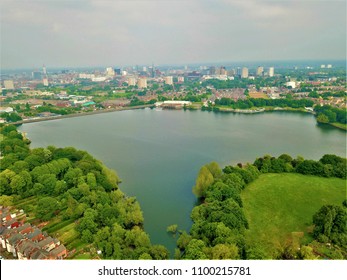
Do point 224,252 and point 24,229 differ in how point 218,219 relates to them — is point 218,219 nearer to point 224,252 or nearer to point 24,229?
point 224,252

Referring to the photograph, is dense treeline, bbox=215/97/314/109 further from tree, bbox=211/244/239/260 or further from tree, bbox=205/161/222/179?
tree, bbox=211/244/239/260

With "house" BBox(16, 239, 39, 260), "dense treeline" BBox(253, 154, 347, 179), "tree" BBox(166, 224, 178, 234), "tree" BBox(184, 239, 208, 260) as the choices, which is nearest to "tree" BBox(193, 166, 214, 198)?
"tree" BBox(166, 224, 178, 234)

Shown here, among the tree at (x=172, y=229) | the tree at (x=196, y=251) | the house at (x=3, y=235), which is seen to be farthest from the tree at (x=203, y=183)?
the house at (x=3, y=235)

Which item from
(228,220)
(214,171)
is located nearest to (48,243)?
(228,220)

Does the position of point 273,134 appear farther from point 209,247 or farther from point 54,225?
point 54,225

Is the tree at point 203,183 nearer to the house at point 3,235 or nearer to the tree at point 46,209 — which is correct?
the tree at point 46,209
